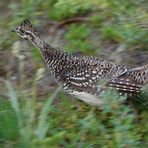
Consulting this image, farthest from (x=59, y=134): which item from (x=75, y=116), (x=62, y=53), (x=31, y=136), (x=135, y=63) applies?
(x=135, y=63)

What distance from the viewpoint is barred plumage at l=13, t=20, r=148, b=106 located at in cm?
602

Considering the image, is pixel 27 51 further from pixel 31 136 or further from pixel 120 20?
pixel 31 136

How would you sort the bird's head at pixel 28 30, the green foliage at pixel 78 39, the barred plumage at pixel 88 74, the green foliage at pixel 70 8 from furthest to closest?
the green foliage at pixel 78 39
the green foliage at pixel 70 8
the bird's head at pixel 28 30
the barred plumage at pixel 88 74

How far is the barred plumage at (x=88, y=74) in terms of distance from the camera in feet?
19.7

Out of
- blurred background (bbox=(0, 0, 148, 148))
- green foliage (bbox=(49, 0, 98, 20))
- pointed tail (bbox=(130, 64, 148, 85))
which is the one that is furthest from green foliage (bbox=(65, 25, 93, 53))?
pointed tail (bbox=(130, 64, 148, 85))

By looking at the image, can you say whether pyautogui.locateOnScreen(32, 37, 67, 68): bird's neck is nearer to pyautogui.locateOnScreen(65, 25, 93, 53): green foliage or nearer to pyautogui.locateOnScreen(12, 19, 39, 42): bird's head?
pyautogui.locateOnScreen(12, 19, 39, 42): bird's head

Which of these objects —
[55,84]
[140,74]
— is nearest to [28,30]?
[55,84]

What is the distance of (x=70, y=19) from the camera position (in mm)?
7898

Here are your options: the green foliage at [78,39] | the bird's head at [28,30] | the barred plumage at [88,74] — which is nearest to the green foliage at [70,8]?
the green foliage at [78,39]

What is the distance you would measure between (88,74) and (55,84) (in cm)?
81

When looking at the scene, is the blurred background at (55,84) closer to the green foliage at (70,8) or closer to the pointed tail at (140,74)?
the green foliage at (70,8)

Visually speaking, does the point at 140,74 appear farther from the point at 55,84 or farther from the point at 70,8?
the point at 70,8

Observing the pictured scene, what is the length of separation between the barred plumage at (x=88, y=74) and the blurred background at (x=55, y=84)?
13 centimetres

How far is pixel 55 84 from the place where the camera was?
6.96 metres
